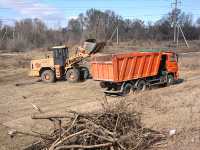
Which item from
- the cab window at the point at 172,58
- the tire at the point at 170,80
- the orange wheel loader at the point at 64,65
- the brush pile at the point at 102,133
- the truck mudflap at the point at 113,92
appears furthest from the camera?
the orange wheel loader at the point at 64,65

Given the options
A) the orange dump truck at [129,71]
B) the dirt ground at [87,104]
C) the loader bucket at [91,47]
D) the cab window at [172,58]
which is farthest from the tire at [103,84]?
the loader bucket at [91,47]

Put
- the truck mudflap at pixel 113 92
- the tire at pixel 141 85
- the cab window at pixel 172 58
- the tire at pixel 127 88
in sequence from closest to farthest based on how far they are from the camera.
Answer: the truck mudflap at pixel 113 92
the tire at pixel 127 88
the tire at pixel 141 85
the cab window at pixel 172 58

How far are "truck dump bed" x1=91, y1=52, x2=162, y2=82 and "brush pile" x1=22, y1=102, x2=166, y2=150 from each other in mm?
9031

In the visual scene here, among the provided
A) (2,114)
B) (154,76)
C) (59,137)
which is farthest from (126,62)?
(59,137)

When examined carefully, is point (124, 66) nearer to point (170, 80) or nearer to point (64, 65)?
point (170, 80)

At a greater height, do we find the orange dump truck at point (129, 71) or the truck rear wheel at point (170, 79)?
the orange dump truck at point (129, 71)

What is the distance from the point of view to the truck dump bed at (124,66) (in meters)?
19.5

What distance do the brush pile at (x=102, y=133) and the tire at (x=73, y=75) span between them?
47.5 feet

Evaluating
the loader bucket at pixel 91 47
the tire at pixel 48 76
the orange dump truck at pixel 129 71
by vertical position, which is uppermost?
the loader bucket at pixel 91 47

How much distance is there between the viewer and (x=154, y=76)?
2181cm

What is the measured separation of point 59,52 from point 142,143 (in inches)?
629

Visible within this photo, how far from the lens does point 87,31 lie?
69625 mm

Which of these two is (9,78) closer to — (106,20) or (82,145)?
(82,145)

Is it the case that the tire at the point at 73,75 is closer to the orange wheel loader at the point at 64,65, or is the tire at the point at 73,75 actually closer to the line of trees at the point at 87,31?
the orange wheel loader at the point at 64,65
